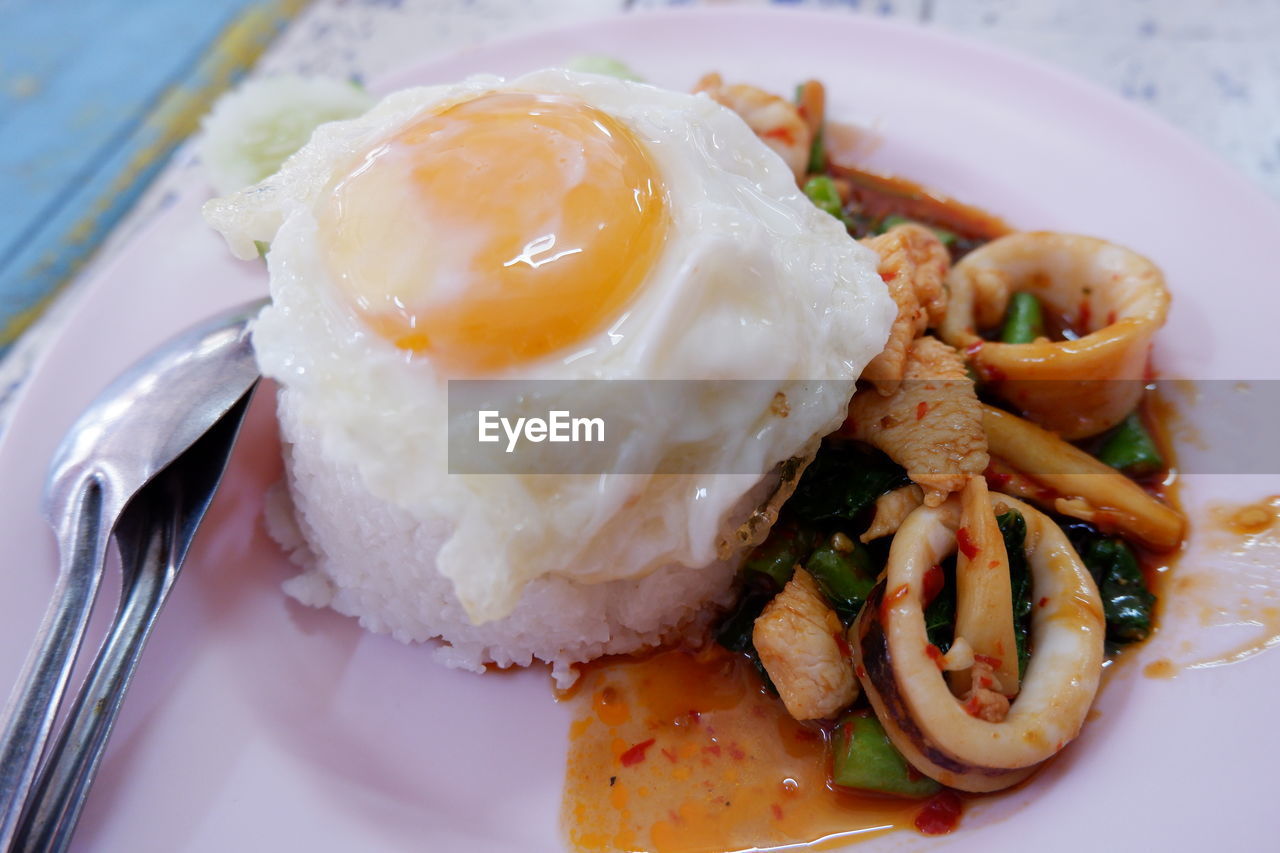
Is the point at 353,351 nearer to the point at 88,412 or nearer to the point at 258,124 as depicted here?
the point at 88,412

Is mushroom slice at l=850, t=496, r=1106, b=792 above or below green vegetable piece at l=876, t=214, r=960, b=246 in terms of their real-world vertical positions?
below

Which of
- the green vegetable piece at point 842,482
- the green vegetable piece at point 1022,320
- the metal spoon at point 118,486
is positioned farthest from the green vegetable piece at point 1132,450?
the metal spoon at point 118,486

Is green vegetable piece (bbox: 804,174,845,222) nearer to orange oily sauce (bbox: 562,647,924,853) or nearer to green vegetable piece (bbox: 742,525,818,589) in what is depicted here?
green vegetable piece (bbox: 742,525,818,589)

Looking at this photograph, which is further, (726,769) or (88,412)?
(88,412)

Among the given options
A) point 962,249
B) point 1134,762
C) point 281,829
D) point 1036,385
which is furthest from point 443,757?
point 962,249

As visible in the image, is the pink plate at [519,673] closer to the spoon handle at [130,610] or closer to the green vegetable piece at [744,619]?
the spoon handle at [130,610]

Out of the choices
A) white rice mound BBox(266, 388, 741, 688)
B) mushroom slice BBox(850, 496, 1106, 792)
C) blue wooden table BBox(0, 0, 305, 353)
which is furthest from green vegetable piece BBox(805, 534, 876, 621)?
blue wooden table BBox(0, 0, 305, 353)

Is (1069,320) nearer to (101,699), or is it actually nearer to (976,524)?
(976,524)
